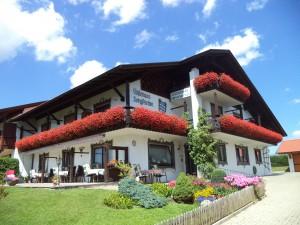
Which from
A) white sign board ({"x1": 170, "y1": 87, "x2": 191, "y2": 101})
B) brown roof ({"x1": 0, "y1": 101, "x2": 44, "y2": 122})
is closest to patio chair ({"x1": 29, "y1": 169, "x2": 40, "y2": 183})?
brown roof ({"x1": 0, "y1": 101, "x2": 44, "y2": 122})

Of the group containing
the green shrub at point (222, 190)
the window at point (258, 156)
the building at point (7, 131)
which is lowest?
the green shrub at point (222, 190)

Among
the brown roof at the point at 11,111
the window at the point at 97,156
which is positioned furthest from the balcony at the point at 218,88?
the brown roof at the point at 11,111

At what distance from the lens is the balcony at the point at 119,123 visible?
1677 cm

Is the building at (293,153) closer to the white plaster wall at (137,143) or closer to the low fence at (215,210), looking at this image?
the white plaster wall at (137,143)

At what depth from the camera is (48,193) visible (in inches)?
499

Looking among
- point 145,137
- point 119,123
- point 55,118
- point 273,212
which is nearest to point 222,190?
point 273,212

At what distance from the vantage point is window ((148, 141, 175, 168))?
65.1ft

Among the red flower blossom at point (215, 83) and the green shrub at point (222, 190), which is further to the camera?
the red flower blossom at point (215, 83)

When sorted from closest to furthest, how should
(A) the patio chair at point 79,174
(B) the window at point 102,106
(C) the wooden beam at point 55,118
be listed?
1. (A) the patio chair at point 79,174
2. (B) the window at point 102,106
3. (C) the wooden beam at point 55,118

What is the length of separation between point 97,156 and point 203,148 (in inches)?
267

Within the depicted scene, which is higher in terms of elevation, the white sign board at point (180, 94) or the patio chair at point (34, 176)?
the white sign board at point (180, 94)

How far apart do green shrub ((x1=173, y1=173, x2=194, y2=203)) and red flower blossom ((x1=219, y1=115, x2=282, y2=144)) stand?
29.8 feet

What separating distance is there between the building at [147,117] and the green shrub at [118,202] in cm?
601

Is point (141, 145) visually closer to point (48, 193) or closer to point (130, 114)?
point (130, 114)
